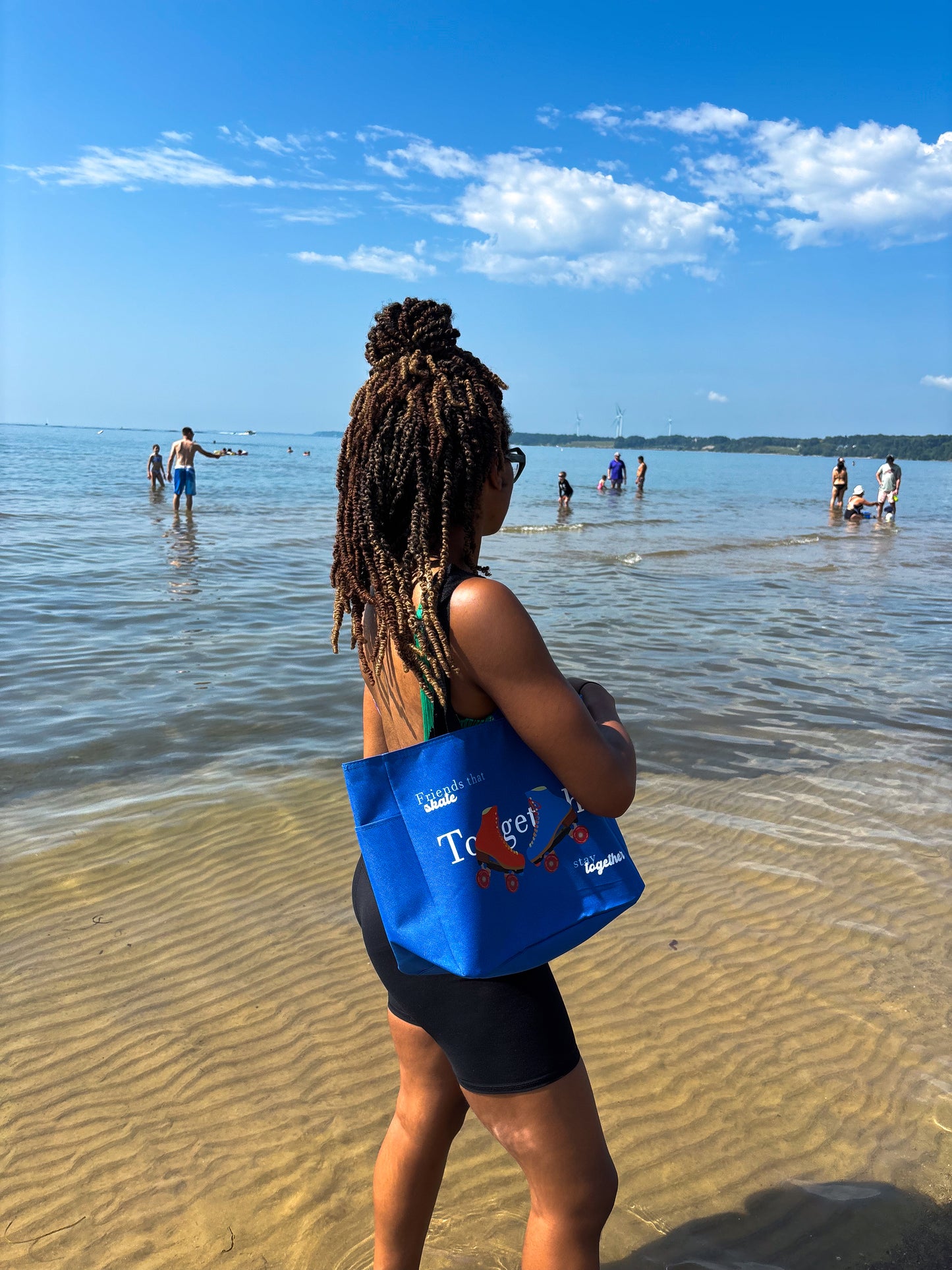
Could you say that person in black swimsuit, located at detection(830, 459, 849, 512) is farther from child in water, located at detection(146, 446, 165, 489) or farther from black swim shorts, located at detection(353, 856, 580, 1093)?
black swim shorts, located at detection(353, 856, 580, 1093)

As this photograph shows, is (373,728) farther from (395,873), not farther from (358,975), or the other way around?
(358,975)

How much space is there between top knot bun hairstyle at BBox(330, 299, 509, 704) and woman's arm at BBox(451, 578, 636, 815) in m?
0.07

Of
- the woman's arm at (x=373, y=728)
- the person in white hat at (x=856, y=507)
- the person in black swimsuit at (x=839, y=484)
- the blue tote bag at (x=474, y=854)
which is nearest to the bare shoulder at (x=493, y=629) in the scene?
the blue tote bag at (x=474, y=854)

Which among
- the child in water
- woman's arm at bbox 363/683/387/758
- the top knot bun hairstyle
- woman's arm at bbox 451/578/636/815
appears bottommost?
the child in water

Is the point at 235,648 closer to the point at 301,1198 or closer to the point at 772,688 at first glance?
the point at 772,688

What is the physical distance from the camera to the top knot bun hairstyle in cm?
161

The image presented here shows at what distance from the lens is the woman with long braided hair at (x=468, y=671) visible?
153cm

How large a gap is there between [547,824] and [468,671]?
0.32 m

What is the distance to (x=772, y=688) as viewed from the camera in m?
8.23

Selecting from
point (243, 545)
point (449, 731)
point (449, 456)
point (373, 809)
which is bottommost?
point (243, 545)

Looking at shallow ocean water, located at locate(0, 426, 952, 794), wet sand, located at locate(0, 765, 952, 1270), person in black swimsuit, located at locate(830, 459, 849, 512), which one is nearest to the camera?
wet sand, located at locate(0, 765, 952, 1270)

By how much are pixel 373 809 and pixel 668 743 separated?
5319 millimetres

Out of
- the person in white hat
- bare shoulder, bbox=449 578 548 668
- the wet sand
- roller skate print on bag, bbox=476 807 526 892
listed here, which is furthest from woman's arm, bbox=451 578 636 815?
the person in white hat

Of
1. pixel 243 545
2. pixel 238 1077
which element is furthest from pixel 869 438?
pixel 238 1077
